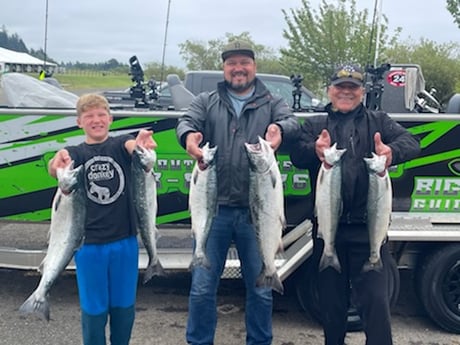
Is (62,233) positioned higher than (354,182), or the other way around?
(354,182)

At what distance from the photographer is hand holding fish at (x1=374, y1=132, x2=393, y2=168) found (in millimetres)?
3387

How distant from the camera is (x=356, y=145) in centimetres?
359

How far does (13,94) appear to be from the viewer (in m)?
5.13

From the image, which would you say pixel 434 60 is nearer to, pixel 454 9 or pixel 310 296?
pixel 454 9

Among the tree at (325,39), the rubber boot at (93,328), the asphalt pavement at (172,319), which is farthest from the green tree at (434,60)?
the rubber boot at (93,328)

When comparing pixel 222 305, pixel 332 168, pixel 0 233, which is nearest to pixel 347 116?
pixel 332 168

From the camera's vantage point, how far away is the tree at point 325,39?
75.1 feet

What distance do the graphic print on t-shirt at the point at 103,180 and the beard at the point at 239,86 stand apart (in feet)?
3.03

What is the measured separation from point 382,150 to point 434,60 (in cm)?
2390

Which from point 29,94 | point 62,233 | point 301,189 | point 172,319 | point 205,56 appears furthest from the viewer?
point 205,56

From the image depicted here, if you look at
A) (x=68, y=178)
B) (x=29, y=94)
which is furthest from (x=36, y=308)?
(x=29, y=94)

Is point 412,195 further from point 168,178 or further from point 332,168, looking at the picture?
point 168,178

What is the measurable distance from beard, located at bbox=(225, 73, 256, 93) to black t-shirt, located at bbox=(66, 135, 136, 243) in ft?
2.72

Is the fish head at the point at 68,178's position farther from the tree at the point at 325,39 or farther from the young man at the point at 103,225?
the tree at the point at 325,39
